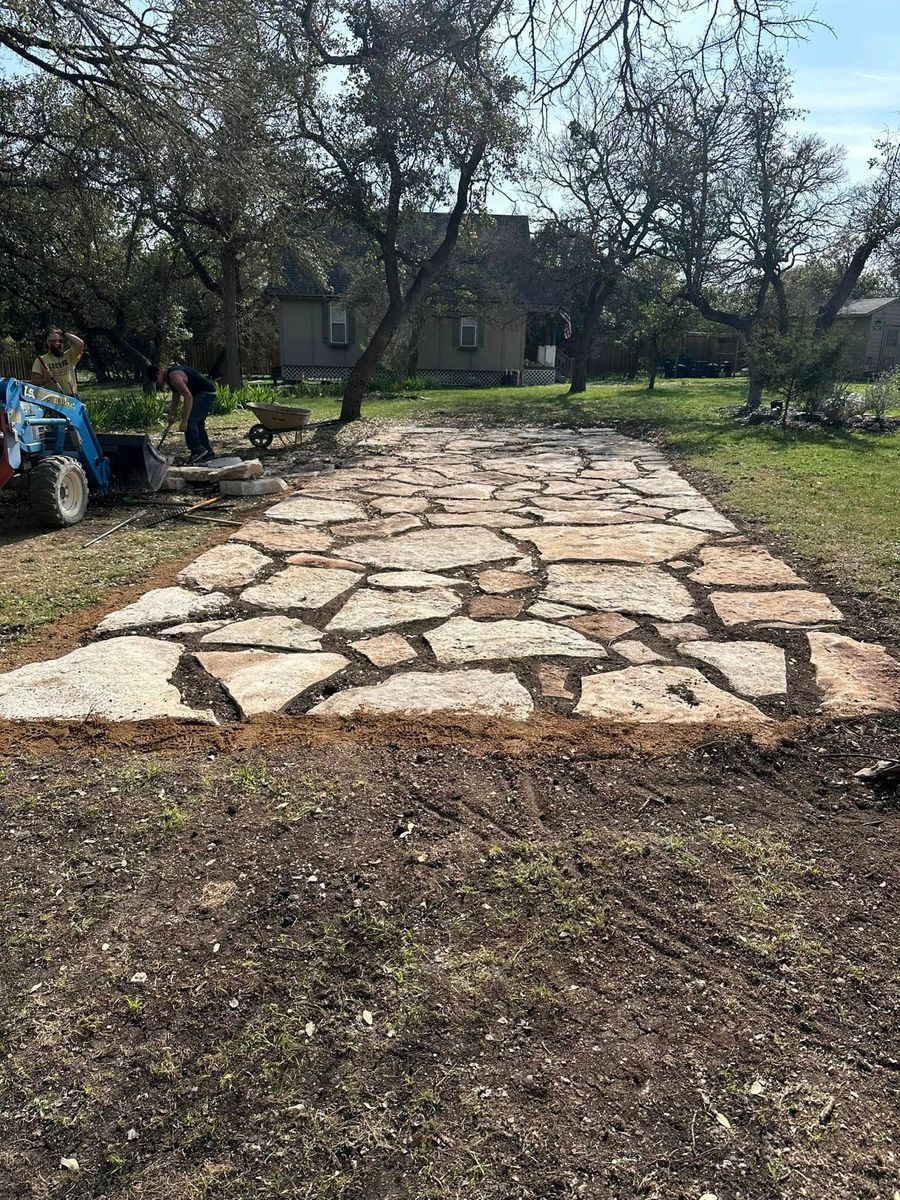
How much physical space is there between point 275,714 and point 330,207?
11.7 m

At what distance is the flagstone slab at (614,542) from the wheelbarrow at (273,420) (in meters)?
5.71

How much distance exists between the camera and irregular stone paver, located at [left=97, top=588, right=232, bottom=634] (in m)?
4.14

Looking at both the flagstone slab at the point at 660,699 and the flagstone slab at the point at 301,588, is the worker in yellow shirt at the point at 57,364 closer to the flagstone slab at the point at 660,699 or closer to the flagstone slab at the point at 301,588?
the flagstone slab at the point at 301,588

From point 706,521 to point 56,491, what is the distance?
16.6 feet

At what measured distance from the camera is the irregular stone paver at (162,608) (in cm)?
414

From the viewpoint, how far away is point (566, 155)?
1759cm

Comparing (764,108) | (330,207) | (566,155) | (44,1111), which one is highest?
(566,155)

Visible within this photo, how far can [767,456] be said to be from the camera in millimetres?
10492

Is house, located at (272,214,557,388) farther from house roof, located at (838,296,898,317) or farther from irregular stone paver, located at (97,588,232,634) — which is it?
irregular stone paver, located at (97,588,232,634)

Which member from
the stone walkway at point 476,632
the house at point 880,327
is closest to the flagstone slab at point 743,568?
the stone walkway at point 476,632

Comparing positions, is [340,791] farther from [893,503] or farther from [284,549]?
[893,503]

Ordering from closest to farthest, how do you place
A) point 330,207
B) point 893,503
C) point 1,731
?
point 1,731 → point 893,503 → point 330,207

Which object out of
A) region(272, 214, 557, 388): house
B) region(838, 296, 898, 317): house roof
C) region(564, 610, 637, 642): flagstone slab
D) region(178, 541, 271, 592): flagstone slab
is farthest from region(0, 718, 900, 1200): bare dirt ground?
region(838, 296, 898, 317): house roof

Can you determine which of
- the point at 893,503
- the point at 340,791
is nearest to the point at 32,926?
the point at 340,791
